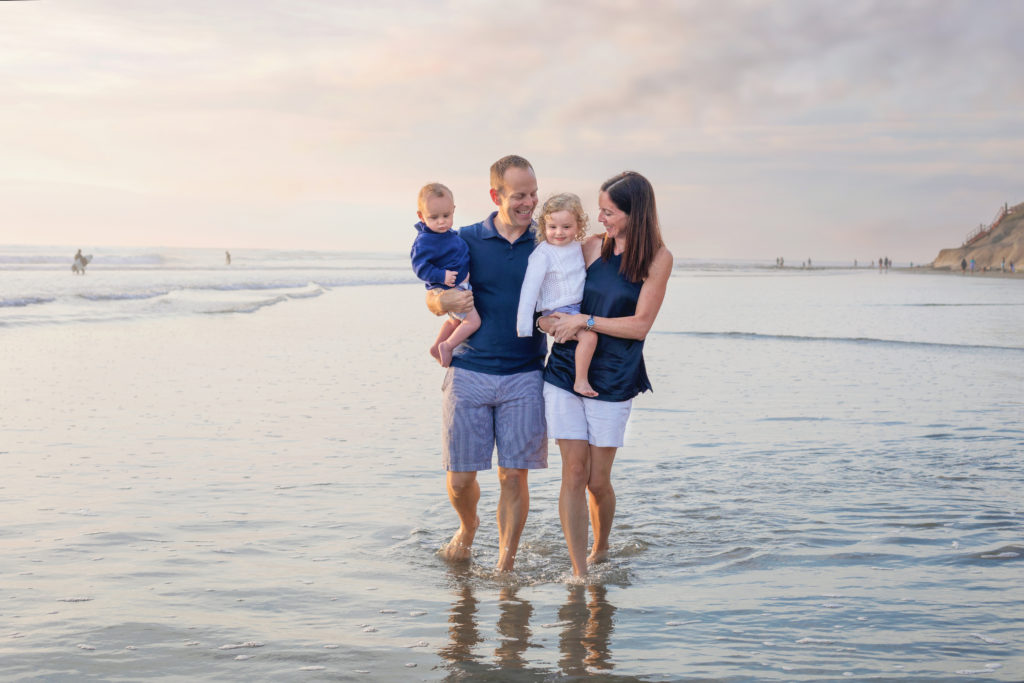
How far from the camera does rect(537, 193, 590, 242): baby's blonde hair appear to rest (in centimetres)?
462

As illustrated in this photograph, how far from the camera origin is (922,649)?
152 inches

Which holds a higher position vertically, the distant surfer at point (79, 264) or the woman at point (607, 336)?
the distant surfer at point (79, 264)

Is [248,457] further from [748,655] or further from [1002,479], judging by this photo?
[1002,479]

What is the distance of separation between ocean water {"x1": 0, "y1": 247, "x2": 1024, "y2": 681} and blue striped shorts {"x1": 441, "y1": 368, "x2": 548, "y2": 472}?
65 centimetres

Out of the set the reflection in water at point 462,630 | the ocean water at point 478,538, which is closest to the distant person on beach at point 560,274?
the reflection in water at point 462,630

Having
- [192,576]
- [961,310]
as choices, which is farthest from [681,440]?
[961,310]

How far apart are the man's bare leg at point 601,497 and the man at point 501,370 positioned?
0.93 ft

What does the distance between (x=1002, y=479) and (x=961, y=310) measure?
81.6 ft

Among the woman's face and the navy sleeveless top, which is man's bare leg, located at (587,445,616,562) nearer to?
the navy sleeveless top

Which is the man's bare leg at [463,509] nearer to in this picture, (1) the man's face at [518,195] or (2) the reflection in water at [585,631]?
(2) the reflection in water at [585,631]

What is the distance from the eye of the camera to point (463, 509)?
207 inches

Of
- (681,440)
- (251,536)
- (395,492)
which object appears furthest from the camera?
(681,440)

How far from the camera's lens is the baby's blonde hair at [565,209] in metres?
4.62

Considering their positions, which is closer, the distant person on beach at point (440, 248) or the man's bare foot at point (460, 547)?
the distant person on beach at point (440, 248)
